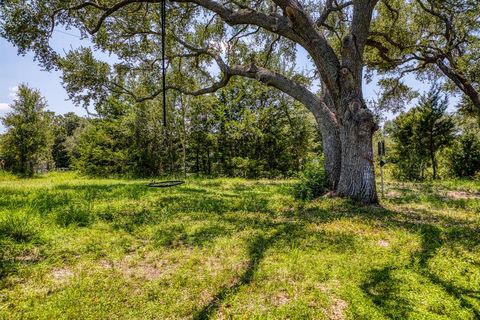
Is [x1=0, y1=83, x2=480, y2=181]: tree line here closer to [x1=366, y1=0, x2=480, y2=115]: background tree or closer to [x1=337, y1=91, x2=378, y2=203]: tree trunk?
[x1=366, y1=0, x2=480, y2=115]: background tree

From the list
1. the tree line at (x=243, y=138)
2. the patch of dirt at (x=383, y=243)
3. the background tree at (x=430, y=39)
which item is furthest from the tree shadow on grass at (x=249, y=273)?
the tree line at (x=243, y=138)

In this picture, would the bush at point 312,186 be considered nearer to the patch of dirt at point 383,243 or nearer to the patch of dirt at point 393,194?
the patch of dirt at point 393,194

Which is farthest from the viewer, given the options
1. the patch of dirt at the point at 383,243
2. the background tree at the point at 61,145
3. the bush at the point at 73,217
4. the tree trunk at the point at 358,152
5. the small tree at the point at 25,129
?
the background tree at the point at 61,145

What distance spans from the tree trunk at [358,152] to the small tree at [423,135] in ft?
42.2

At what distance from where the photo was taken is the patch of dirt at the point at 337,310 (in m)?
2.89

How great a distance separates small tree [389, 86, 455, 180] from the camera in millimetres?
18281

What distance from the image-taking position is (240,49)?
46.3 feet

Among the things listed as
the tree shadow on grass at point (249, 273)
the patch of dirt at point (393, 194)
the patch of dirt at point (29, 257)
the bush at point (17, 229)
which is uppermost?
the bush at point (17, 229)

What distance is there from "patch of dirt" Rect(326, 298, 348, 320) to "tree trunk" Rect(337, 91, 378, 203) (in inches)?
187

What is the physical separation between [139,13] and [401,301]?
42.6 feet

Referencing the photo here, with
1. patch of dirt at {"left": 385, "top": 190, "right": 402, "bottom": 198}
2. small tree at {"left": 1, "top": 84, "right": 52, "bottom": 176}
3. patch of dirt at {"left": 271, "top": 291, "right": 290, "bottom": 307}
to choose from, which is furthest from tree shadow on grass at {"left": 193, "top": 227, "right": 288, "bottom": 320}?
small tree at {"left": 1, "top": 84, "right": 52, "bottom": 176}

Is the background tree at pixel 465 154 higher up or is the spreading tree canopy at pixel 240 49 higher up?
the spreading tree canopy at pixel 240 49

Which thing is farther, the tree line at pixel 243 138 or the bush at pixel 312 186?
the tree line at pixel 243 138

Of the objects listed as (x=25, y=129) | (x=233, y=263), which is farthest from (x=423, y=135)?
(x=25, y=129)
